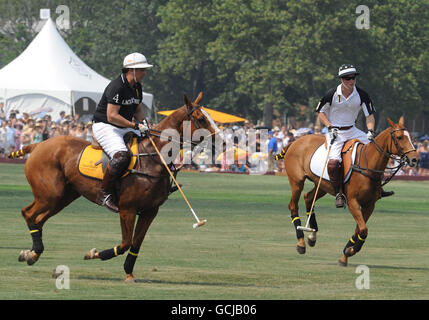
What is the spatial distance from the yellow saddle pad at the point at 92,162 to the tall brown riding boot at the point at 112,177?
233 mm

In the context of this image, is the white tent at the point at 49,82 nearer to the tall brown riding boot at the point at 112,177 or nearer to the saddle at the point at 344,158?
the saddle at the point at 344,158

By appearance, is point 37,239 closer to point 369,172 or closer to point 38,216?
point 38,216

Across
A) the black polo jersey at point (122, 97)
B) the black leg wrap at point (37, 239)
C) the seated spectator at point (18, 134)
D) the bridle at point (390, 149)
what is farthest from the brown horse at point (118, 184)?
the seated spectator at point (18, 134)

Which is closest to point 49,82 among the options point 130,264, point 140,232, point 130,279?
point 140,232

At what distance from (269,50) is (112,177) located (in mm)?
50994

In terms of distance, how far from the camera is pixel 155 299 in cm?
1147

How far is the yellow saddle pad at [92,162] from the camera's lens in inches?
542

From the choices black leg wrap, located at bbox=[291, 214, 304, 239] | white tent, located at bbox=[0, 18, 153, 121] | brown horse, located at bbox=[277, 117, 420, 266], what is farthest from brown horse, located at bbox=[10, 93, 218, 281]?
white tent, located at bbox=[0, 18, 153, 121]

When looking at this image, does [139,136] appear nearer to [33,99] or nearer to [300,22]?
[33,99]

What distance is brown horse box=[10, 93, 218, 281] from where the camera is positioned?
13266mm

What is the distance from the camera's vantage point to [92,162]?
13883mm

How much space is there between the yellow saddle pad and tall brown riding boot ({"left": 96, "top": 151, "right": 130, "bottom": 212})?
9.2 inches

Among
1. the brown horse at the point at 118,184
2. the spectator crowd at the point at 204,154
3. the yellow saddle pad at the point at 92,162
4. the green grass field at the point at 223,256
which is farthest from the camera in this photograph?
the spectator crowd at the point at 204,154
